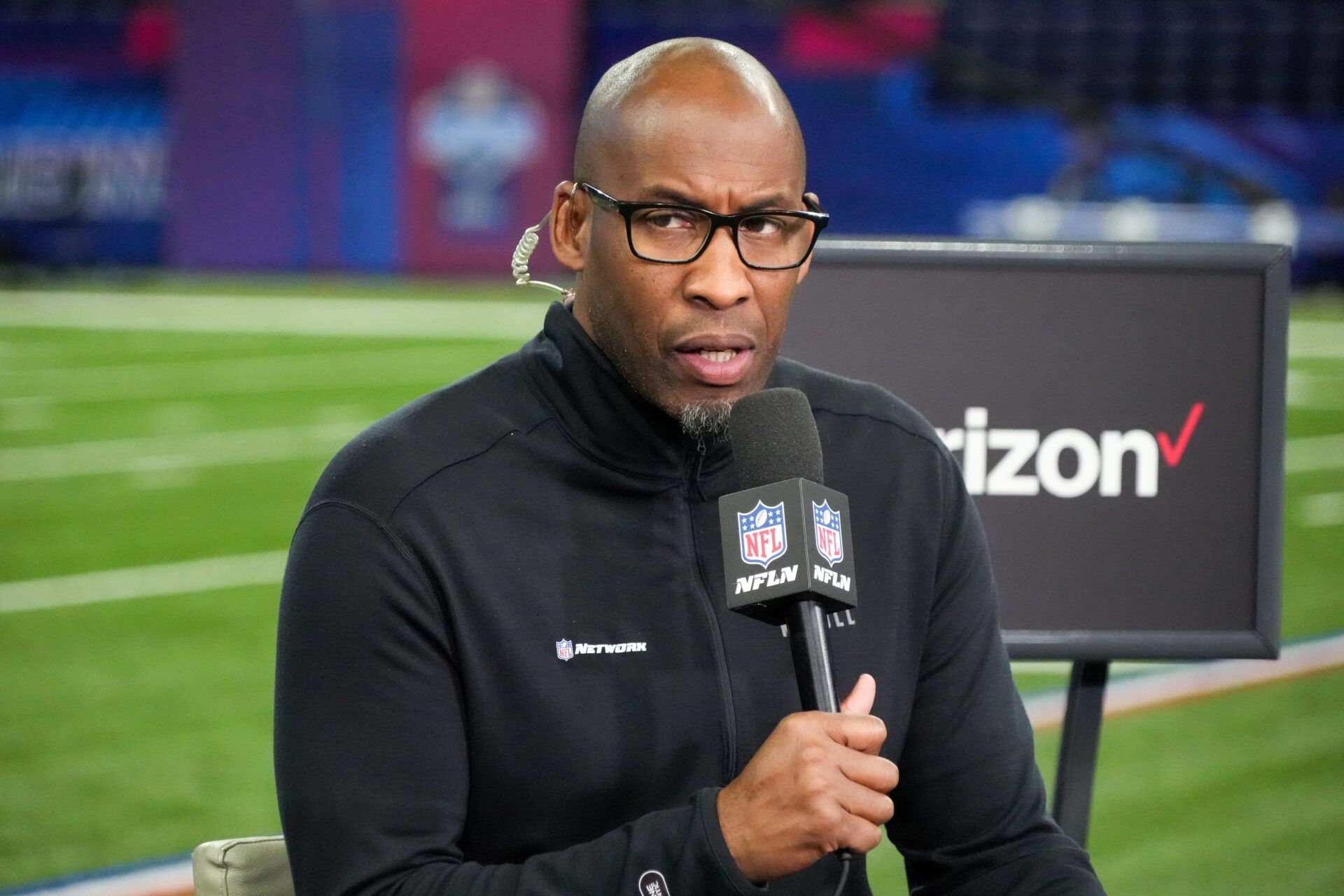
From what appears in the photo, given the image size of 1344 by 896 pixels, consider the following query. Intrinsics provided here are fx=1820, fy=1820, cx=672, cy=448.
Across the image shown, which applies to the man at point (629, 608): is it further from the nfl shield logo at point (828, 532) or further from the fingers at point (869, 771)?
the nfl shield logo at point (828, 532)

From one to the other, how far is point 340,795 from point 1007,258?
1.44 m

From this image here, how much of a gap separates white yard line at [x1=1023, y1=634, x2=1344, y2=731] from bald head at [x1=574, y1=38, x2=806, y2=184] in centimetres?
359

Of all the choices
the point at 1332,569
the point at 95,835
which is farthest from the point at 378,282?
the point at 95,835

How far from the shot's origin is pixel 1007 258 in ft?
9.43

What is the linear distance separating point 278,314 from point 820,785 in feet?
51.7

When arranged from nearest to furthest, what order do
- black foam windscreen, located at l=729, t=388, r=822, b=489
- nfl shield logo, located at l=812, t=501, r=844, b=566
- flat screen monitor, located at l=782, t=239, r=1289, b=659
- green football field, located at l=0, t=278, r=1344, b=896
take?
nfl shield logo, located at l=812, t=501, r=844, b=566
black foam windscreen, located at l=729, t=388, r=822, b=489
flat screen monitor, located at l=782, t=239, r=1289, b=659
green football field, located at l=0, t=278, r=1344, b=896

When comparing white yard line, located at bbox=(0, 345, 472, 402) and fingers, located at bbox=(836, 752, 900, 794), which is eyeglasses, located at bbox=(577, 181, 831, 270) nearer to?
fingers, located at bbox=(836, 752, 900, 794)

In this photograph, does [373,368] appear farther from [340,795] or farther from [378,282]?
[340,795]

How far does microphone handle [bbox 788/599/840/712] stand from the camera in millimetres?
1732

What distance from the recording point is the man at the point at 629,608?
197 centimetres

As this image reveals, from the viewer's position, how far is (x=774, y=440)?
1.93m

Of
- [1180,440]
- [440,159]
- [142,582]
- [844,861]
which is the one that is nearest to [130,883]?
[1180,440]

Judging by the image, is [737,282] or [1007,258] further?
[1007,258]

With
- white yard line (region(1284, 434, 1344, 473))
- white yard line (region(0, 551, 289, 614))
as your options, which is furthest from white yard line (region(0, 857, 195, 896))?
white yard line (region(1284, 434, 1344, 473))
